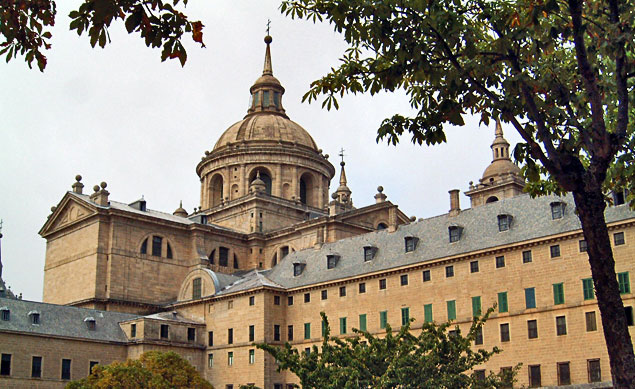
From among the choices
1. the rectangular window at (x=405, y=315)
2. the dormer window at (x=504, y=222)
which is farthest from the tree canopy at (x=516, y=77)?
the rectangular window at (x=405, y=315)

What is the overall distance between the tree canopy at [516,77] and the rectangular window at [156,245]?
57183 millimetres

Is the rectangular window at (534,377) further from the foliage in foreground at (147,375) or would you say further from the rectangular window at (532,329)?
the foliage in foreground at (147,375)

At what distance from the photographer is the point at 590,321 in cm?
4362

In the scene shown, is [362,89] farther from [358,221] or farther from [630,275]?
[358,221]

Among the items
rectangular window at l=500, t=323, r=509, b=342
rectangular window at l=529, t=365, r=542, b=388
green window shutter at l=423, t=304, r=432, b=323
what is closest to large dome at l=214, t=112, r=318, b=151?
green window shutter at l=423, t=304, r=432, b=323

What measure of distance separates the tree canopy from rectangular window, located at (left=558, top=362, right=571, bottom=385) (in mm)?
31317

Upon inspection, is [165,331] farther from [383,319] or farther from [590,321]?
[590,321]

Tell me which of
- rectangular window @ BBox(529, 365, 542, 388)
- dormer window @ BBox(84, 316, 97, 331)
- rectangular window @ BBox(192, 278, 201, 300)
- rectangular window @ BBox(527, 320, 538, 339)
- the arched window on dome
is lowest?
rectangular window @ BBox(529, 365, 542, 388)

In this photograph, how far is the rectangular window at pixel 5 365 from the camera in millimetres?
52281

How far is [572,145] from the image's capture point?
45.7ft

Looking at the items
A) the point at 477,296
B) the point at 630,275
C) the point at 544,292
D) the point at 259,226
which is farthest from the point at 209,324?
the point at 630,275

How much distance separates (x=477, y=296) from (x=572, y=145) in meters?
36.0

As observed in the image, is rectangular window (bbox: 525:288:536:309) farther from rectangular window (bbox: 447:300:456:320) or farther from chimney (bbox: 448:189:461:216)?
chimney (bbox: 448:189:461:216)

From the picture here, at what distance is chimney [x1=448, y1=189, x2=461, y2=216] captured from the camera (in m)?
54.8
